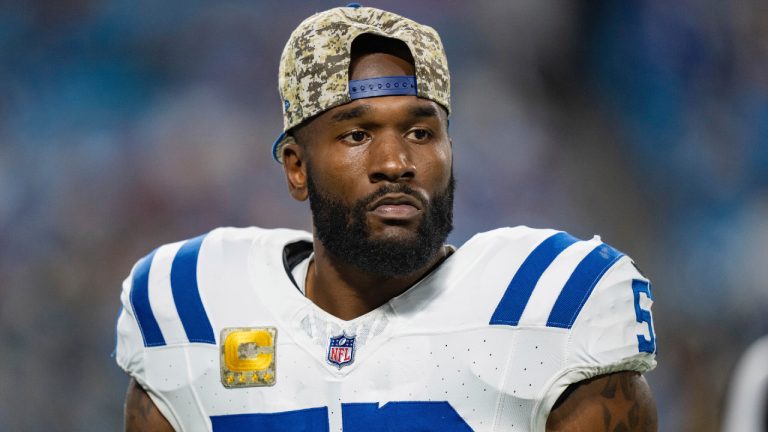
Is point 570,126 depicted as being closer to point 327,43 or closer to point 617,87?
point 617,87

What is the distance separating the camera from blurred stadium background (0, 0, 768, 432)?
3.40 metres

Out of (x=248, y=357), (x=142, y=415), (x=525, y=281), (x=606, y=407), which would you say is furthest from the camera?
(x=142, y=415)

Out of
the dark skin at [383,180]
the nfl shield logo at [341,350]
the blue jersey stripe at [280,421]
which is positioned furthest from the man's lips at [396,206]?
the blue jersey stripe at [280,421]

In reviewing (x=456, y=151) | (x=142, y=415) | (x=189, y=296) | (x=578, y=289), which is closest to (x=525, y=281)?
(x=578, y=289)

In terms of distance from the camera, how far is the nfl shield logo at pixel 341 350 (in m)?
1.82

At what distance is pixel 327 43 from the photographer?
1.91m

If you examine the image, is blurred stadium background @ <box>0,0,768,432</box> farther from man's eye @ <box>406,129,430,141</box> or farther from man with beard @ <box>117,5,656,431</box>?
man's eye @ <box>406,129,430,141</box>

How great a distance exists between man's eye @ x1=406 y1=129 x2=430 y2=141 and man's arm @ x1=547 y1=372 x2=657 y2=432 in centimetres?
49

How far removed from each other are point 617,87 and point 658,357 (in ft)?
3.03

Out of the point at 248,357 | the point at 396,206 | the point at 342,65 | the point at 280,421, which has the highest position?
the point at 342,65

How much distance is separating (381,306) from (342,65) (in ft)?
1.39

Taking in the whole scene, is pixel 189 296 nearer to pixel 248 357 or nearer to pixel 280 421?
pixel 248 357

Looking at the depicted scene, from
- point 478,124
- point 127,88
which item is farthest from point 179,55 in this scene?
point 478,124

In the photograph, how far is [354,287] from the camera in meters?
1.92
